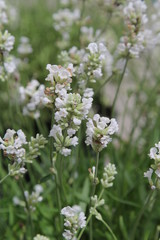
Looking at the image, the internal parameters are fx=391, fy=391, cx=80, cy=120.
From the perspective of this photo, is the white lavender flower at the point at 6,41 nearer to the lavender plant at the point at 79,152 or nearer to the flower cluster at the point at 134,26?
the lavender plant at the point at 79,152

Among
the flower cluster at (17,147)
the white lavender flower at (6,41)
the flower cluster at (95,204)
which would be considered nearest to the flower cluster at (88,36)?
the white lavender flower at (6,41)

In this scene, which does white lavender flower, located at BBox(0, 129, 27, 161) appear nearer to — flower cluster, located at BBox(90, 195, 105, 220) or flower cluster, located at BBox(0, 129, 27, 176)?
flower cluster, located at BBox(0, 129, 27, 176)

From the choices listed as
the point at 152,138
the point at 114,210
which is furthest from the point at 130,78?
the point at 114,210

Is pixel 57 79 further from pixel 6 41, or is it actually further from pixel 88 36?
pixel 88 36

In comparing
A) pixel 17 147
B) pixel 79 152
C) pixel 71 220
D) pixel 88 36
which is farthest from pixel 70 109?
pixel 88 36

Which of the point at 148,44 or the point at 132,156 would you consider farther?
the point at 132,156

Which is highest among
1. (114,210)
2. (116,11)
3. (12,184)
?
(116,11)

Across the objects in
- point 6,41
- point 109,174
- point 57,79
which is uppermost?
point 6,41

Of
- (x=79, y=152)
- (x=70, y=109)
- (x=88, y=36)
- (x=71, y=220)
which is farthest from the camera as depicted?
(x=88, y=36)

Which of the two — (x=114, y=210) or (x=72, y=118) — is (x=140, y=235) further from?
(x=72, y=118)

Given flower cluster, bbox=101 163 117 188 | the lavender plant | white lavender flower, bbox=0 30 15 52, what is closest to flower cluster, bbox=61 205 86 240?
the lavender plant

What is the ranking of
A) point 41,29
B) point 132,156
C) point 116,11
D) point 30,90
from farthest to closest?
point 41,29
point 132,156
point 116,11
point 30,90
